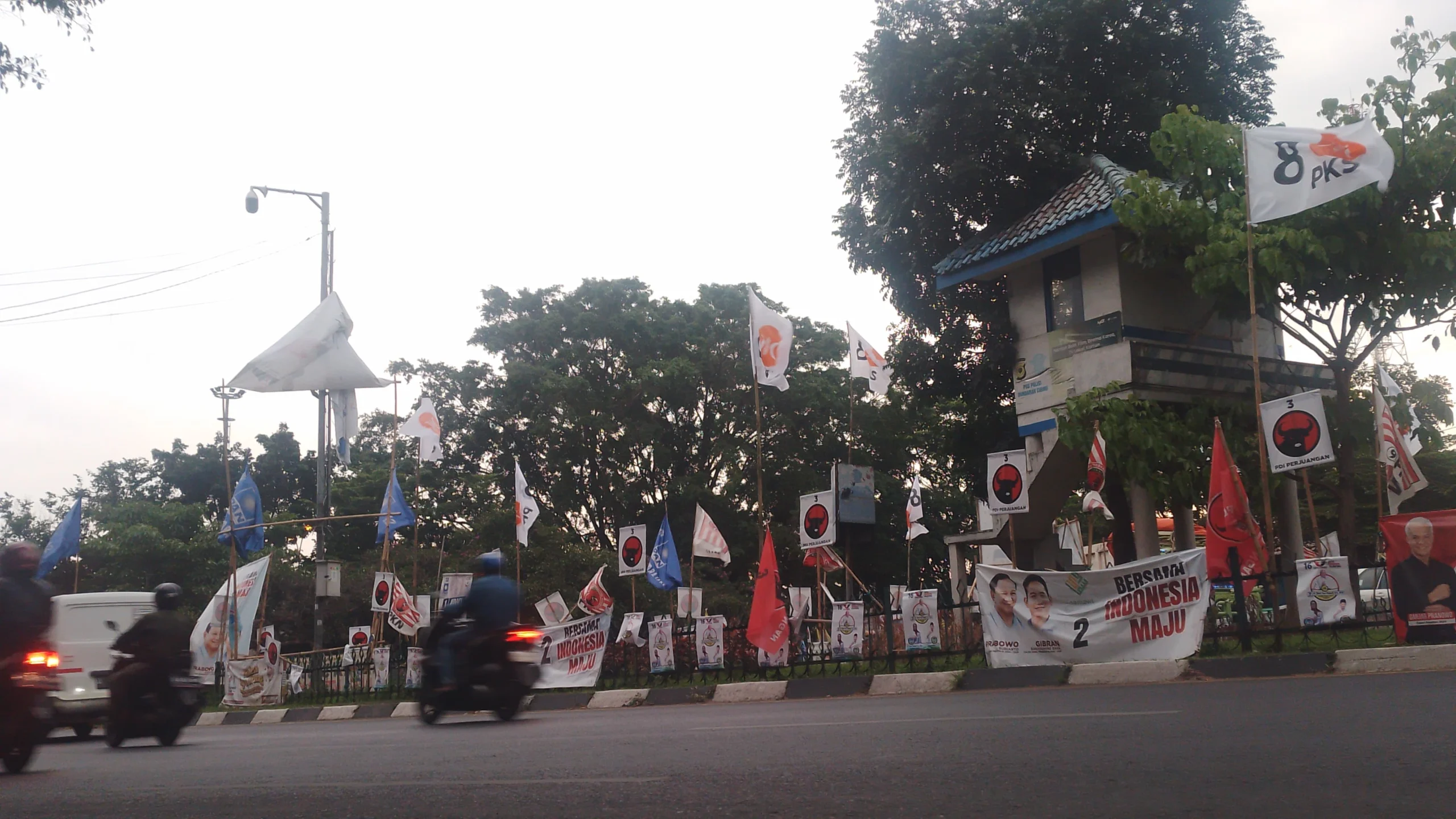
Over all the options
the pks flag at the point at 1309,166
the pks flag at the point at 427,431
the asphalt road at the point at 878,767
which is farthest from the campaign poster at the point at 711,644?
the pks flag at the point at 427,431

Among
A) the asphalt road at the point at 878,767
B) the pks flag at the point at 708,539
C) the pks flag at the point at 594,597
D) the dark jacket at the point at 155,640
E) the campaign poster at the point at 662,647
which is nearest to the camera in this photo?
the asphalt road at the point at 878,767

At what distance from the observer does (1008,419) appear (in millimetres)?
24234

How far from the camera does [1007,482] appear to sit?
58.0 feet

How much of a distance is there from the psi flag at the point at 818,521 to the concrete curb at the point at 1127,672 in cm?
527

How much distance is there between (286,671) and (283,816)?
2202cm

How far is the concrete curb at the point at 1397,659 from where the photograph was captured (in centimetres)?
1111

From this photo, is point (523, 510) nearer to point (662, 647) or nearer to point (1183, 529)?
point (662, 647)

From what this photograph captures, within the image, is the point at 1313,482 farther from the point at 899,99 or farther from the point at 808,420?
the point at 808,420

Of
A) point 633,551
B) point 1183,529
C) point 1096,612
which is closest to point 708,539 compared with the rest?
point 633,551

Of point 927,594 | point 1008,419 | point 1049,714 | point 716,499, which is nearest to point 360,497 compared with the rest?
point 716,499

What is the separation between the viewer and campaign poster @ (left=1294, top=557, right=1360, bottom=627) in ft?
42.0

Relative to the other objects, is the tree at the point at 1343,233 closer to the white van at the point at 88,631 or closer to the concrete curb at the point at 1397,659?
the concrete curb at the point at 1397,659

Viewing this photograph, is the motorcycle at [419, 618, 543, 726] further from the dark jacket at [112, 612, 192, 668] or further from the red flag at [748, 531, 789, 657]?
the red flag at [748, 531, 789, 657]

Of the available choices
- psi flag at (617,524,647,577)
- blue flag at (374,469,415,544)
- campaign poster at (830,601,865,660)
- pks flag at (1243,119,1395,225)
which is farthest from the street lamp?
pks flag at (1243,119,1395,225)
